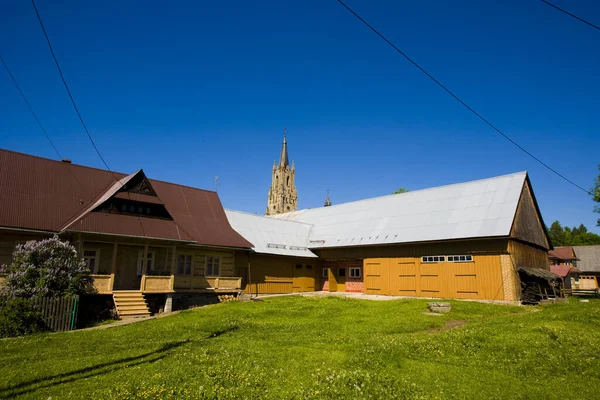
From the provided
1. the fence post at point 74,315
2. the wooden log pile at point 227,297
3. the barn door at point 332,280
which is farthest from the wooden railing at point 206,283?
the barn door at point 332,280

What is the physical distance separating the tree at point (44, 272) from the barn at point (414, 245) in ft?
47.0

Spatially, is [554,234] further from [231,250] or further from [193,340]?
[193,340]

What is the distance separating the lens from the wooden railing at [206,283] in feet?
85.1

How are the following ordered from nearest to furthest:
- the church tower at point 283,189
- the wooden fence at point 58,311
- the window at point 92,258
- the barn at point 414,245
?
the wooden fence at point 58,311 < the window at point 92,258 < the barn at point 414,245 < the church tower at point 283,189

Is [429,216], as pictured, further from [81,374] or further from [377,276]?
[81,374]

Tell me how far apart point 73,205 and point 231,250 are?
454 inches

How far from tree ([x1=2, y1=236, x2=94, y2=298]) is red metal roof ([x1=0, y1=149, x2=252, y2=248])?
2.14 m

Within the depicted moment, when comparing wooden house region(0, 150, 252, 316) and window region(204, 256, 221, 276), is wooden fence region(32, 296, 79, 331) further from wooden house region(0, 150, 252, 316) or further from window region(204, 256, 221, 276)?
window region(204, 256, 221, 276)

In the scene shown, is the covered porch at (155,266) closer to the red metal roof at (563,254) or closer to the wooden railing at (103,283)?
the wooden railing at (103,283)

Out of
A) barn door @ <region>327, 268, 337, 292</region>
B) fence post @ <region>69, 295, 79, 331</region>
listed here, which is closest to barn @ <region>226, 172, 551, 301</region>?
barn door @ <region>327, 268, 337, 292</region>

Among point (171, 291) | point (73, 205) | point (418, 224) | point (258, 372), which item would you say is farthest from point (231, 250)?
point (258, 372)

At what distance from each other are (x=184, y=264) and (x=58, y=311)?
1113 cm

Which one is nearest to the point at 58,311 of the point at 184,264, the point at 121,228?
the point at 121,228

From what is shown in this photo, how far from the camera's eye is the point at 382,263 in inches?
1281
